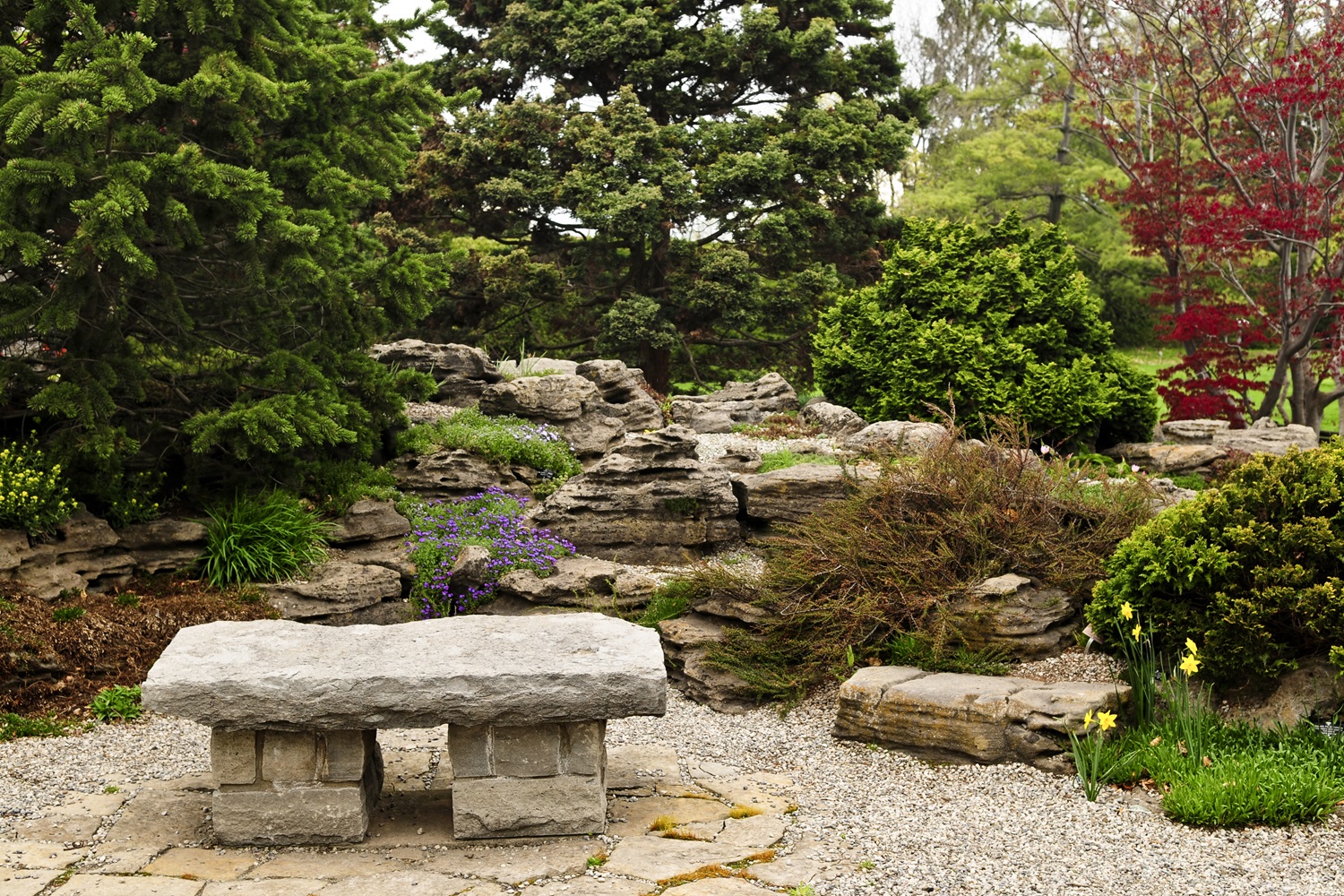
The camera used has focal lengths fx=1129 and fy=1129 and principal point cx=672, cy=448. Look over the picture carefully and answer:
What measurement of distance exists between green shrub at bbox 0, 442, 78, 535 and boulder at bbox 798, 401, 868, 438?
23.6 feet

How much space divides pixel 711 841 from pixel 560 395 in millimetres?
7054

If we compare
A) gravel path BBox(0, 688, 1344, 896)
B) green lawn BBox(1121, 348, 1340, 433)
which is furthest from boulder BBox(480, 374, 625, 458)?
green lawn BBox(1121, 348, 1340, 433)

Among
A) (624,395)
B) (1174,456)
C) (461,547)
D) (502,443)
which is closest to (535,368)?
(624,395)

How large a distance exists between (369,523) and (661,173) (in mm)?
8437

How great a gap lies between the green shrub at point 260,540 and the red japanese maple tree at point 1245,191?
9.50m

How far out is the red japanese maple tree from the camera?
11898 millimetres

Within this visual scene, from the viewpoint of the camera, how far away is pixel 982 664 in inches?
251

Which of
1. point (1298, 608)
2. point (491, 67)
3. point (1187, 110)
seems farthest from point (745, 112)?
point (1298, 608)

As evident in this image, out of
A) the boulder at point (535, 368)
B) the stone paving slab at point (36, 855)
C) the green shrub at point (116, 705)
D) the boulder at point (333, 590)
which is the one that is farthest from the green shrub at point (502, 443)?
the stone paving slab at point (36, 855)

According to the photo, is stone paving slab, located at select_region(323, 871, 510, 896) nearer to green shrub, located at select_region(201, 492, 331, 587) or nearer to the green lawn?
green shrub, located at select_region(201, 492, 331, 587)

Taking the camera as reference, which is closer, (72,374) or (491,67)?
(72,374)

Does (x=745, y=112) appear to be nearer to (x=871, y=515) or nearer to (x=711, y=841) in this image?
(x=871, y=515)

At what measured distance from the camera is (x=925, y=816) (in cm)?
504

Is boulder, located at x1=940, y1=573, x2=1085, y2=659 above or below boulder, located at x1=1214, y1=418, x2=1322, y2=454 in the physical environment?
below
